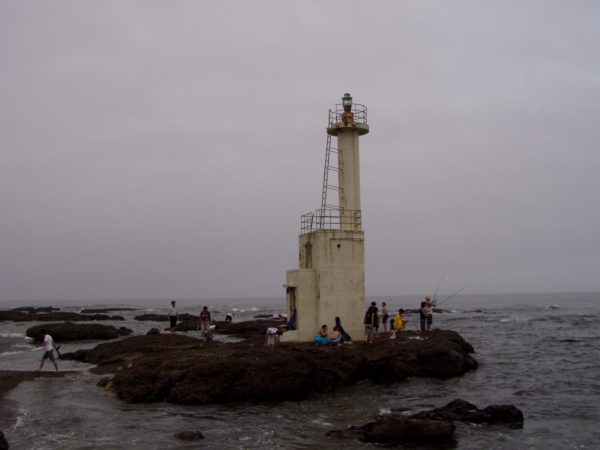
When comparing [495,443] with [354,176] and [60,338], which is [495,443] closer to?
[354,176]

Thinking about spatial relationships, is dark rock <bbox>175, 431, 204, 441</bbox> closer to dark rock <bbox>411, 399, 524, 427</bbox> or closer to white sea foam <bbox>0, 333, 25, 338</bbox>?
dark rock <bbox>411, 399, 524, 427</bbox>

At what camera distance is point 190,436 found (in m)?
11.8

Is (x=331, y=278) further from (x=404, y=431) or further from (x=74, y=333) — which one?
(x=74, y=333)

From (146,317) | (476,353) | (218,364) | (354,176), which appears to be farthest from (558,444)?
(146,317)

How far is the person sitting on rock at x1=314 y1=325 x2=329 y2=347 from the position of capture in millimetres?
19953

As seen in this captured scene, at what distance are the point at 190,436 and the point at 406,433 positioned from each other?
454 cm

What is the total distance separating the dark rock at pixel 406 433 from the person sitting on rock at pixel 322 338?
7997 millimetres

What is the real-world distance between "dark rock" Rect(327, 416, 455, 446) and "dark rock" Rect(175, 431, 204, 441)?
289cm

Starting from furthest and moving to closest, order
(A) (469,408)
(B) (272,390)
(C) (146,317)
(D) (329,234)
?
(C) (146,317)
(D) (329,234)
(B) (272,390)
(A) (469,408)

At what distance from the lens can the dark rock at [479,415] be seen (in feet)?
42.8

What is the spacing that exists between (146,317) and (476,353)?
44793mm

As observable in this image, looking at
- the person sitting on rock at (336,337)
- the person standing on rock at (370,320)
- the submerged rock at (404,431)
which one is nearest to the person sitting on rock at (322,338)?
the person sitting on rock at (336,337)

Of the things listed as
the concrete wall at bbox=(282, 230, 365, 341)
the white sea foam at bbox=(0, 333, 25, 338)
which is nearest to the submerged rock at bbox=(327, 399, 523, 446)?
the concrete wall at bbox=(282, 230, 365, 341)

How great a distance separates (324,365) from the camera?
56.6 ft
